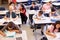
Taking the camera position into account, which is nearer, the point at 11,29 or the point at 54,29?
the point at 11,29

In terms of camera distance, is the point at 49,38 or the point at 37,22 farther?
the point at 37,22

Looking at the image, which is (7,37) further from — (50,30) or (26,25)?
(26,25)

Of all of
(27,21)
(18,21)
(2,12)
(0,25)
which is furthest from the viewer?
(27,21)

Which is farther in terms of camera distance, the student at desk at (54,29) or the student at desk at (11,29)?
the student at desk at (54,29)

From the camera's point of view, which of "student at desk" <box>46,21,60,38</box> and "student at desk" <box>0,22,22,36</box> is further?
"student at desk" <box>46,21,60,38</box>

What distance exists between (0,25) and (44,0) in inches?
236

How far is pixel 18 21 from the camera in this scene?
18.7 ft

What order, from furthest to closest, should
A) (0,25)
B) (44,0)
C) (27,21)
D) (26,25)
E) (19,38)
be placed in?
(44,0) → (27,21) → (26,25) → (0,25) → (19,38)

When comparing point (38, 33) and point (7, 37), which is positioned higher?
point (7, 37)

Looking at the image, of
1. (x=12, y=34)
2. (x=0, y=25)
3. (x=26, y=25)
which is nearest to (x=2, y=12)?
(x=26, y=25)

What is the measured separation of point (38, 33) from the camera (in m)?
6.59

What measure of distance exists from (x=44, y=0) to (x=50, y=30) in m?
6.54

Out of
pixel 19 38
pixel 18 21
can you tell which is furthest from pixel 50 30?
pixel 18 21

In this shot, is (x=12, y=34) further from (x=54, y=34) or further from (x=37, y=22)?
(x=37, y=22)
